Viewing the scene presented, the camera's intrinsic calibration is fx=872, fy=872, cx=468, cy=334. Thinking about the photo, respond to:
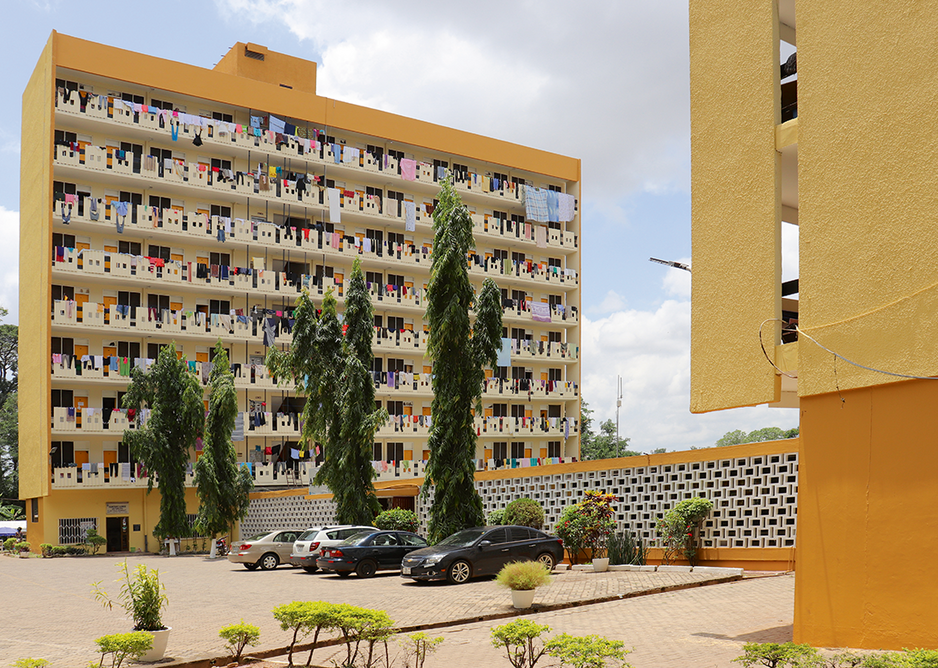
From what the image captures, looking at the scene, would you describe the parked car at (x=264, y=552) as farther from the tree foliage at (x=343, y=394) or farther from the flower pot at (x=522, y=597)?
the flower pot at (x=522, y=597)

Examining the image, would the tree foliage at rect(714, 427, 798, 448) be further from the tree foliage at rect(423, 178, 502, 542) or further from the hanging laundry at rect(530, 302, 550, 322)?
the tree foliage at rect(423, 178, 502, 542)

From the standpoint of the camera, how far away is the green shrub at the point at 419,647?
937 centimetres

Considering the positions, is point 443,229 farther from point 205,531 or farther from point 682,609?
point 205,531

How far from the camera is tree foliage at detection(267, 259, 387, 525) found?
102 feet

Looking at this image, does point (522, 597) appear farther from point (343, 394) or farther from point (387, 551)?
point (343, 394)

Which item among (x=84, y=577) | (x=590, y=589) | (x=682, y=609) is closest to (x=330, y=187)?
(x=84, y=577)

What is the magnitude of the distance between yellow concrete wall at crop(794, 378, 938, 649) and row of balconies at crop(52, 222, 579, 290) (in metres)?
24.1

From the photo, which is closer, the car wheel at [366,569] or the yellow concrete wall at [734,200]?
the yellow concrete wall at [734,200]

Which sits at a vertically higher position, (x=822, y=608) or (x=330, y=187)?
(x=330, y=187)

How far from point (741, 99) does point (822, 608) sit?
22.6ft

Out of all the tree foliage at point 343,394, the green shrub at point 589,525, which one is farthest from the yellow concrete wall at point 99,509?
the green shrub at point 589,525

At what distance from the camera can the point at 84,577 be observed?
88.2ft

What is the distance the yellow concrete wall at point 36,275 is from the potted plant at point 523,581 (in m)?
31.6

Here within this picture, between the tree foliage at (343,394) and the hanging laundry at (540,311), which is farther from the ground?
the hanging laundry at (540,311)
